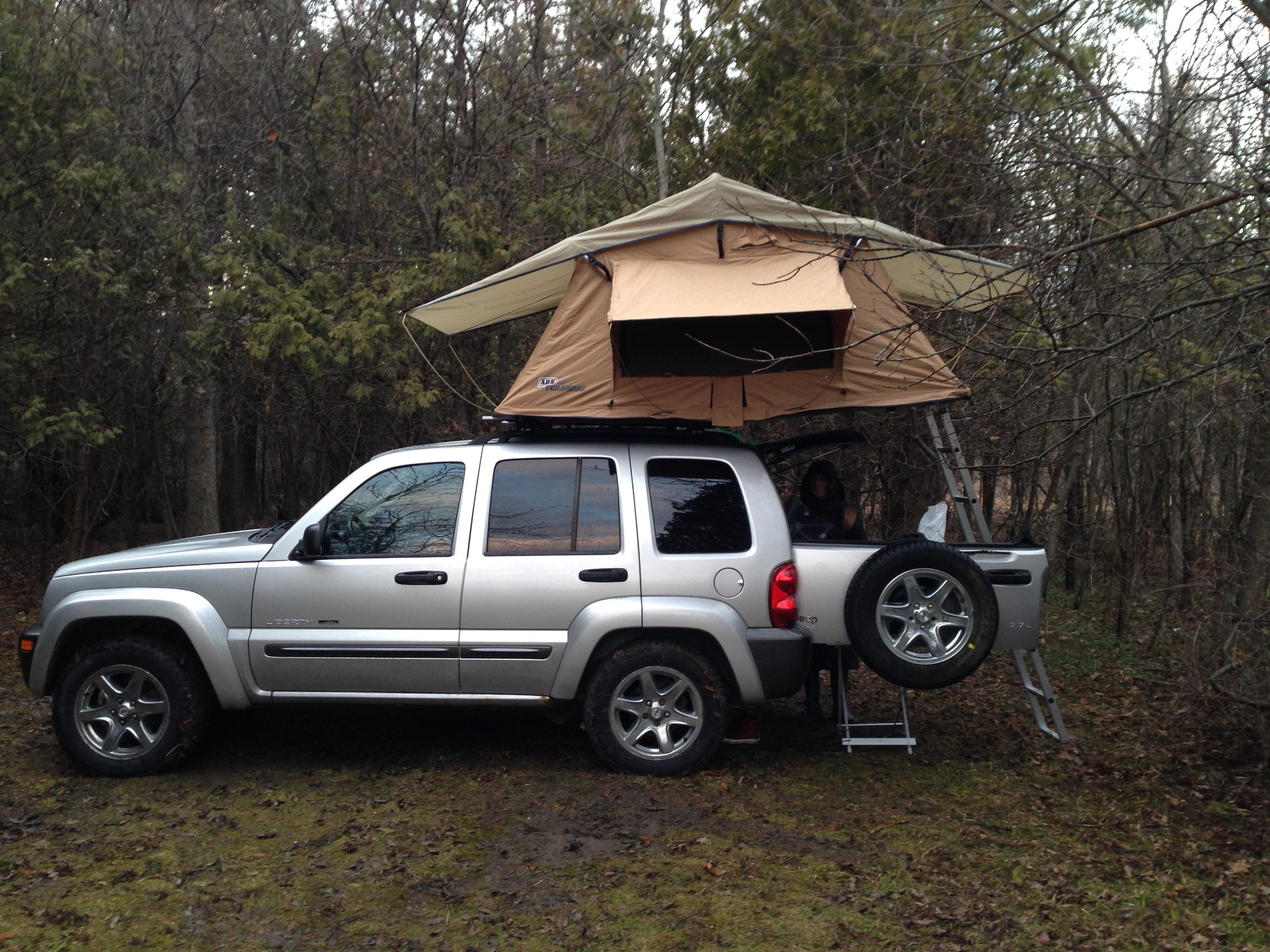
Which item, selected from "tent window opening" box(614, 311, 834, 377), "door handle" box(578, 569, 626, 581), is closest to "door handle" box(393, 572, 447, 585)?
"door handle" box(578, 569, 626, 581)

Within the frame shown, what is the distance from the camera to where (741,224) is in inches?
245

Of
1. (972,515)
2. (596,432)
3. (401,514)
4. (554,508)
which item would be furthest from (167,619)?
(972,515)

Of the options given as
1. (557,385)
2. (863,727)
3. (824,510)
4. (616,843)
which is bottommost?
(616,843)

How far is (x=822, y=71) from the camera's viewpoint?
9.96m

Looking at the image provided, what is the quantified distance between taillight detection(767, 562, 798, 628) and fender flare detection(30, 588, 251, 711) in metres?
2.82

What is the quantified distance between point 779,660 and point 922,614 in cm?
78

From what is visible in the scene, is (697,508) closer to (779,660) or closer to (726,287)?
(779,660)

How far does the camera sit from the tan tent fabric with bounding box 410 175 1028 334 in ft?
19.7

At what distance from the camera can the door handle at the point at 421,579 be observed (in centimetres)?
573

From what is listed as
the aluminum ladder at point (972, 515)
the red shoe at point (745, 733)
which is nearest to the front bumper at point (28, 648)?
the red shoe at point (745, 733)

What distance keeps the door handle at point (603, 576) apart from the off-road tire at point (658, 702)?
371 mm

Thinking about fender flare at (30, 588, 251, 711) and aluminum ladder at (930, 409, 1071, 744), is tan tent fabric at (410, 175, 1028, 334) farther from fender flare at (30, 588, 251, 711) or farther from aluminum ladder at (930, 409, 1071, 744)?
fender flare at (30, 588, 251, 711)

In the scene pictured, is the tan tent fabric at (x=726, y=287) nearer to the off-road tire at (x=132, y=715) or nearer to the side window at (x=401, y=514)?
the side window at (x=401, y=514)

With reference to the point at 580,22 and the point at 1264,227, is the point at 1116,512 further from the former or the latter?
the point at 580,22
